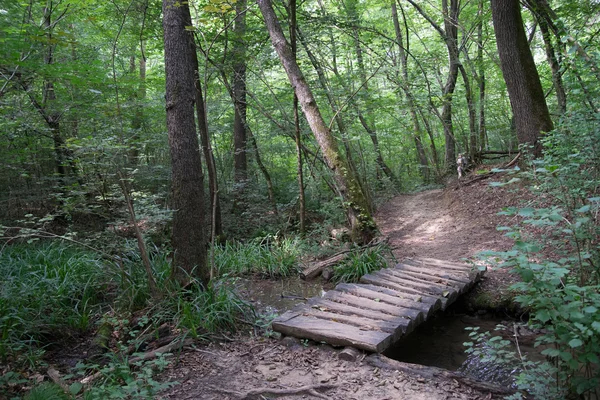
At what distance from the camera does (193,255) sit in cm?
482

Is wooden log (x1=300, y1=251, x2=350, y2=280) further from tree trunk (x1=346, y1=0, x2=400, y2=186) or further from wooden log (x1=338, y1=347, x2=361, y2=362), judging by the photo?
tree trunk (x1=346, y1=0, x2=400, y2=186)

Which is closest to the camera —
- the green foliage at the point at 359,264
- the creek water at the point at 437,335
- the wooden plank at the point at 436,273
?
the creek water at the point at 437,335

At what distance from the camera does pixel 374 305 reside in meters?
4.66

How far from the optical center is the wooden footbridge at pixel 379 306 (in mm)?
3896

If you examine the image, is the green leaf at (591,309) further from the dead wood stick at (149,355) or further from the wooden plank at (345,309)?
the dead wood stick at (149,355)

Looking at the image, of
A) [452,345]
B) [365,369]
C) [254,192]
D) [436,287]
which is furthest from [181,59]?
[254,192]

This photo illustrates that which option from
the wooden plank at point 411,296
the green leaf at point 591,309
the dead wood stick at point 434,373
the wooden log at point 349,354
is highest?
the green leaf at point 591,309

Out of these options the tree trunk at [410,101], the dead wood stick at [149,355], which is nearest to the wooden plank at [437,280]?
the dead wood stick at [149,355]

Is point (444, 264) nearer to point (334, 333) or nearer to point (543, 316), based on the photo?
point (334, 333)

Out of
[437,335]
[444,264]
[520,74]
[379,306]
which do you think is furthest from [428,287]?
[520,74]

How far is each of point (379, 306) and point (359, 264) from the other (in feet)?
6.10

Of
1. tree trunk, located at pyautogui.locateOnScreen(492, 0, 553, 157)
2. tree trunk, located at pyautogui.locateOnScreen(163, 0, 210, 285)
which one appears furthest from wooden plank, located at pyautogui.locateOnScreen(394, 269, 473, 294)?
tree trunk, located at pyautogui.locateOnScreen(492, 0, 553, 157)

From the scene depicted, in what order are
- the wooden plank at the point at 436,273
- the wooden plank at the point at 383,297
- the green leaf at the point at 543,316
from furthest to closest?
the wooden plank at the point at 436,273
the wooden plank at the point at 383,297
the green leaf at the point at 543,316

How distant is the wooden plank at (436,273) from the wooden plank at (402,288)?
27.1 inches
